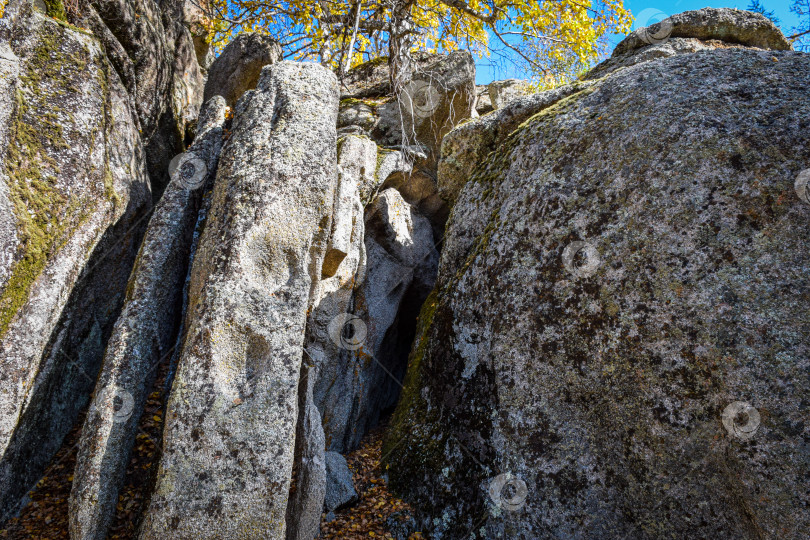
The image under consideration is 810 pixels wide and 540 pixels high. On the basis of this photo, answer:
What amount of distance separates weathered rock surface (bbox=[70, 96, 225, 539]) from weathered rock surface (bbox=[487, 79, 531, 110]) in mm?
5871

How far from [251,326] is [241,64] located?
565 centimetres

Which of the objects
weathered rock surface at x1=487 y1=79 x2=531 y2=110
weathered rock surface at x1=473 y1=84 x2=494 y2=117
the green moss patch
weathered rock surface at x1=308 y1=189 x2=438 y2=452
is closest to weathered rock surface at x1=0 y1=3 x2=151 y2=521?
the green moss patch

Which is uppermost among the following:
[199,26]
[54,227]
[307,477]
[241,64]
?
[199,26]

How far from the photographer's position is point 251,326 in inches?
157

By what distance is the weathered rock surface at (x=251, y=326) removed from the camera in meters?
3.50

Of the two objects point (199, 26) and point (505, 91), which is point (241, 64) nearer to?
point (199, 26)

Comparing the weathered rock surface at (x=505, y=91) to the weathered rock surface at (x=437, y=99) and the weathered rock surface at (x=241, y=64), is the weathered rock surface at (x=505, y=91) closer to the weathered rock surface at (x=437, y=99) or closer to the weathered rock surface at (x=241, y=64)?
the weathered rock surface at (x=437, y=99)

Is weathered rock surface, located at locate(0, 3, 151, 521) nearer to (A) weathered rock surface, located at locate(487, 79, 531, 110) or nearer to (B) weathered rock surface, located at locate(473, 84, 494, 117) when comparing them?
(A) weathered rock surface, located at locate(487, 79, 531, 110)

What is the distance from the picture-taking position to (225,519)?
3436mm

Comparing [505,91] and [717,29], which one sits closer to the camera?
[717,29]

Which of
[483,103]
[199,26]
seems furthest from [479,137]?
[199,26]

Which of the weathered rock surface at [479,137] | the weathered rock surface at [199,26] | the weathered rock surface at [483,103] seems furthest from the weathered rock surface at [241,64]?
the weathered rock surface at [483,103]

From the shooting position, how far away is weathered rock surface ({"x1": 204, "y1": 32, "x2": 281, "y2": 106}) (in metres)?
7.79

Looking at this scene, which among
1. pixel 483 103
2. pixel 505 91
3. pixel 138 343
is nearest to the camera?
pixel 138 343
